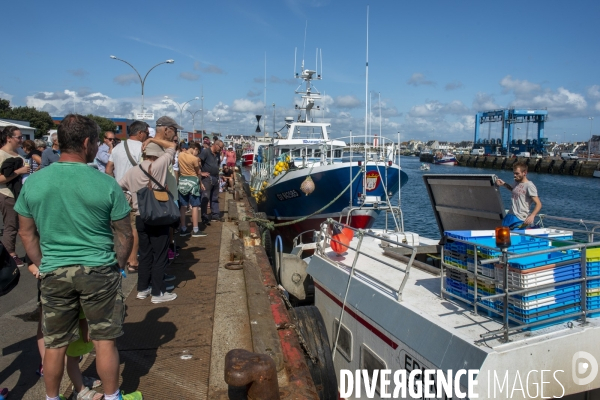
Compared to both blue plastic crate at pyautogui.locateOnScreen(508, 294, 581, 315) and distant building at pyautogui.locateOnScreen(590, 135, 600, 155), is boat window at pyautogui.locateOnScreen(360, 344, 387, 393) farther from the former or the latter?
distant building at pyautogui.locateOnScreen(590, 135, 600, 155)

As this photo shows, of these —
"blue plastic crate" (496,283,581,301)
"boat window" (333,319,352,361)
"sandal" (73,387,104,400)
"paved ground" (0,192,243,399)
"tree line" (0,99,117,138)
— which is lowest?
"boat window" (333,319,352,361)

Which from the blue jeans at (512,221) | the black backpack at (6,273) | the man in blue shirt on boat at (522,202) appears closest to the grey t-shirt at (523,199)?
the man in blue shirt on boat at (522,202)

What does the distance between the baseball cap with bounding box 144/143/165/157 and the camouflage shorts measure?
241cm

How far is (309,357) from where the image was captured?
4426mm

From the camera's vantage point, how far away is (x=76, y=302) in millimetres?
2848

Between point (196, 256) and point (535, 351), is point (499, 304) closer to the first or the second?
point (535, 351)

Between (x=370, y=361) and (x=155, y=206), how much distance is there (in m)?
2.78

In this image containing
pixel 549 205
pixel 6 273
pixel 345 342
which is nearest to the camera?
pixel 6 273

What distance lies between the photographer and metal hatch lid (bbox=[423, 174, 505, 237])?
547cm

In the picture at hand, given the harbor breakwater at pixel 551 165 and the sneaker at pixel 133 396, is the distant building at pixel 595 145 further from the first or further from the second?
the sneaker at pixel 133 396

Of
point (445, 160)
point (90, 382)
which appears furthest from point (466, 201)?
point (445, 160)

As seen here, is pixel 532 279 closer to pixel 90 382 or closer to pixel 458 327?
pixel 458 327

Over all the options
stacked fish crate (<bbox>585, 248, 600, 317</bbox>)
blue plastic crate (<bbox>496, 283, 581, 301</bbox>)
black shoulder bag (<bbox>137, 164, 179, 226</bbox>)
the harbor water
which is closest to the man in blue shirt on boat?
stacked fish crate (<bbox>585, 248, 600, 317</bbox>)

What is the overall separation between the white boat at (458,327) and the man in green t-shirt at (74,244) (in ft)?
7.50
